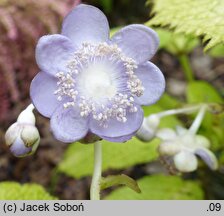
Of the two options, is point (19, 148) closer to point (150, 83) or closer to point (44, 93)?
point (44, 93)

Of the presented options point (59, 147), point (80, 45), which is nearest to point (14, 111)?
point (59, 147)

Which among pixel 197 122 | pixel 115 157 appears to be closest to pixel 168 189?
pixel 115 157

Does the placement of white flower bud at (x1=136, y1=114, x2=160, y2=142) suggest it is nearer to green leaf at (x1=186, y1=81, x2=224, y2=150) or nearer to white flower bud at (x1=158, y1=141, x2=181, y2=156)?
white flower bud at (x1=158, y1=141, x2=181, y2=156)

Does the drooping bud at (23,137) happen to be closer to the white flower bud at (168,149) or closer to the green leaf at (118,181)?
the green leaf at (118,181)

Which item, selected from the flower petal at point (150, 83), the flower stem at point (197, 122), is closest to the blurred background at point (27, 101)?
the flower stem at point (197, 122)

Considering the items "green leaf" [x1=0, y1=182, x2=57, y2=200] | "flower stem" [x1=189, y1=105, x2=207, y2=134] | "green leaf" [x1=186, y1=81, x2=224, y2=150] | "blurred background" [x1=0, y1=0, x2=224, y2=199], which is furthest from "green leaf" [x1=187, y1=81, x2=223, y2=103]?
"green leaf" [x1=0, y1=182, x2=57, y2=200]
